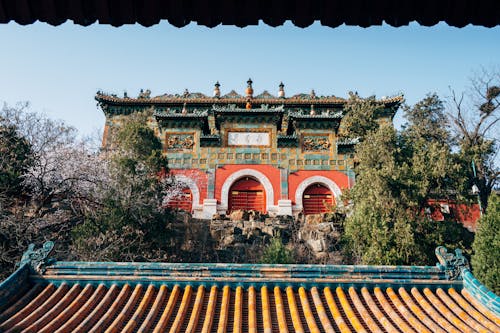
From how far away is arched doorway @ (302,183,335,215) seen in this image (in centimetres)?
2080

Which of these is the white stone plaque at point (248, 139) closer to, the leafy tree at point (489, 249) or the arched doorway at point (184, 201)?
the arched doorway at point (184, 201)

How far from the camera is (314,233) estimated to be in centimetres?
1727

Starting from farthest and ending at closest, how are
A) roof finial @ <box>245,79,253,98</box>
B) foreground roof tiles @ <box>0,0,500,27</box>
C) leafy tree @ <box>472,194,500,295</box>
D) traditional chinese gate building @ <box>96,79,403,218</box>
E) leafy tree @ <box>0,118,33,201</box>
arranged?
roof finial @ <box>245,79,253,98</box>
traditional chinese gate building @ <box>96,79,403,218</box>
leafy tree @ <box>0,118,33,201</box>
leafy tree @ <box>472,194,500,295</box>
foreground roof tiles @ <box>0,0,500,27</box>

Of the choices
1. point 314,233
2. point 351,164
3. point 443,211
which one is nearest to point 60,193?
point 314,233

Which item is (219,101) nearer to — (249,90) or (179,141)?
(249,90)

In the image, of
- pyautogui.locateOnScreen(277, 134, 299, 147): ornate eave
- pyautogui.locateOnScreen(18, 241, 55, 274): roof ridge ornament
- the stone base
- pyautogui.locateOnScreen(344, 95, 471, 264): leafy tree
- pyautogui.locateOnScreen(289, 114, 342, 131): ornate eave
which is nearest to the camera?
pyautogui.locateOnScreen(18, 241, 55, 274): roof ridge ornament

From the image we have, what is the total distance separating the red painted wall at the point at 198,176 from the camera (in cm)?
2114

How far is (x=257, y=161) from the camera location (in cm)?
2156

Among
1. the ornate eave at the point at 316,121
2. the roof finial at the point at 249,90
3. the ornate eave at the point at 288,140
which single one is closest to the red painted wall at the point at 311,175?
the ornate eave at the point at 288,140

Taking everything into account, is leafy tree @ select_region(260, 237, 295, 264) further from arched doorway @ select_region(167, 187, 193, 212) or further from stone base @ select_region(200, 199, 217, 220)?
arched doorway @ select_region(167, 187, 193, 212)

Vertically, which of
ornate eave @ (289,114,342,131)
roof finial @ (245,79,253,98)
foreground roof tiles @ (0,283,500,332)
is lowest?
foreground roof tiles @ (0,283,500,332)

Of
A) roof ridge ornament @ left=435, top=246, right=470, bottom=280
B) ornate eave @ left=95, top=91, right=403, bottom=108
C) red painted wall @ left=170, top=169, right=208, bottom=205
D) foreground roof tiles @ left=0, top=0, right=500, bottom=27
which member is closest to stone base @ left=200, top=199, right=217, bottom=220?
red painted wall @ left=170, top=169, right=208, bottom=205

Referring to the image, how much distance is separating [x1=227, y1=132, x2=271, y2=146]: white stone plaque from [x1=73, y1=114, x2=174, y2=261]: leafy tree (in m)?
5.60

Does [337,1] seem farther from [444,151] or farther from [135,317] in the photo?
[444,151]
